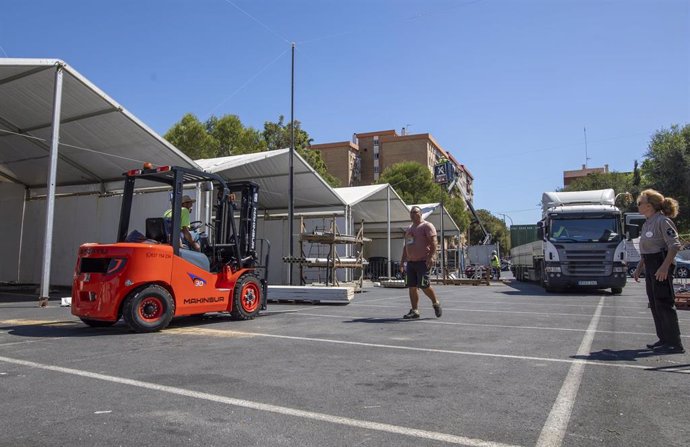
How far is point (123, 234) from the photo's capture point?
8094 mm

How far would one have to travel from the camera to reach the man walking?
8.48 m

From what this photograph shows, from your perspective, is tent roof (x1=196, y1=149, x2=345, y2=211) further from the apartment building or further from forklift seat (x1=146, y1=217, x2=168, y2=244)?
the apartment building

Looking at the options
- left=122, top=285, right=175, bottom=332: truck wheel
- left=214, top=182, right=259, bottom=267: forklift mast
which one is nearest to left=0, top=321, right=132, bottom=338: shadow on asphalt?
left=122, top=285, right=175, bottom=332: truck wheel

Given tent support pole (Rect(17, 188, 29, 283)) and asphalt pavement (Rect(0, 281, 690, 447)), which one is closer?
asphalt pavement (Rect(0, 281, 690, 447))

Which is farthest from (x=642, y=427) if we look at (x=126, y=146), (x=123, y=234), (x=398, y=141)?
(x=398, y=141)

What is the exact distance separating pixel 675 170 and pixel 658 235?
129 feet

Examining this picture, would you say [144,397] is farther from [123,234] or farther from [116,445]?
[123,234]

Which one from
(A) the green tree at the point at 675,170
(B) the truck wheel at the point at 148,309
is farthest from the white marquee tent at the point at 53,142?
(A) the green tree at the point at 675,170

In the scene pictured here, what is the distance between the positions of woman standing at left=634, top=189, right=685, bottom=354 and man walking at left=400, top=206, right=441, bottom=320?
3.35 metres

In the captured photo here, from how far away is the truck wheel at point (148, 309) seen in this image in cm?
679

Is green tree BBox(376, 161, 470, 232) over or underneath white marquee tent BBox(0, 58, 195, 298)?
over

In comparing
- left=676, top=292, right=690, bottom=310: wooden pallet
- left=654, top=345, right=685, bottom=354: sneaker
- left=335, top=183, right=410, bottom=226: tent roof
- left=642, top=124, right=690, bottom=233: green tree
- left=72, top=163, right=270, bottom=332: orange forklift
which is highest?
left=642, top=124, right=690, bottom=233: green tree

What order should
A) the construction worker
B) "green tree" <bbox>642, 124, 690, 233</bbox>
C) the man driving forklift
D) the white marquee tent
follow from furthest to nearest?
"green tree" <bbox>642, 124, 690, 233</bbox>
the construction worker
the white marquee tent
the man driving forklift

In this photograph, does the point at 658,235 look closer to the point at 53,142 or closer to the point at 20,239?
the point at 53,142
